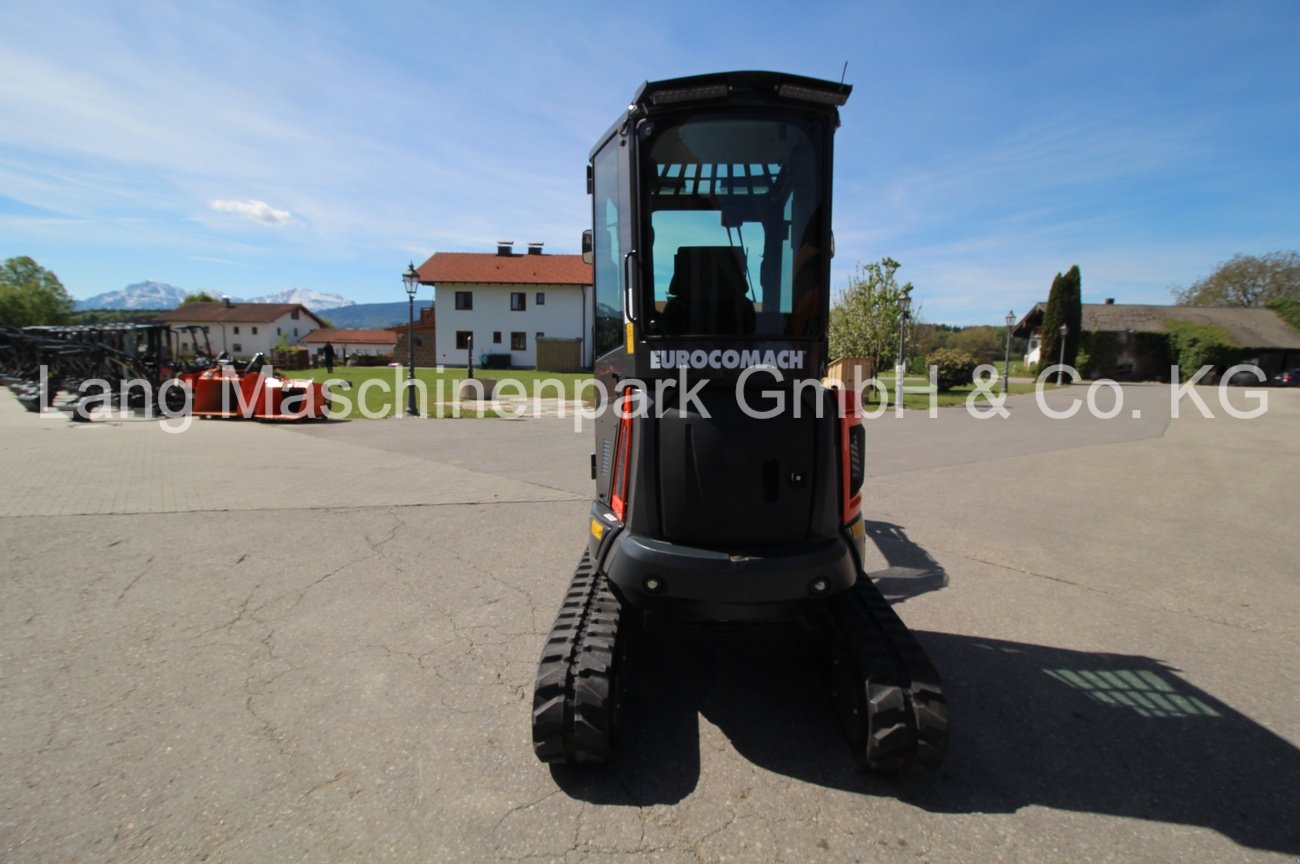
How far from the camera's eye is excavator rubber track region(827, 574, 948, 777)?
8.50ft

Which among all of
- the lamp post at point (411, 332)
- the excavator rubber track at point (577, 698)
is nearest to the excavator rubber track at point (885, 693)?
the excavator rubber track at point (577, 698)

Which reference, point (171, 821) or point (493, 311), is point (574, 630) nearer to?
point (171, 821)

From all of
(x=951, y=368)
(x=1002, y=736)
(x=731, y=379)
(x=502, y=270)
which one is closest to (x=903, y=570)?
(x=1002, y=736)

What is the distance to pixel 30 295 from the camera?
250 ft

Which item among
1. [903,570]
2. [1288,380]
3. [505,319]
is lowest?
[903,570]

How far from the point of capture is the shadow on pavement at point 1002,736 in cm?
269

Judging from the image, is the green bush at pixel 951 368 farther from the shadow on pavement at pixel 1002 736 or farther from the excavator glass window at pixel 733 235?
the excavator glass window at pixel 733 235

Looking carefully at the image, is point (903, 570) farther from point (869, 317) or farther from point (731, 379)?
point (869, 317)

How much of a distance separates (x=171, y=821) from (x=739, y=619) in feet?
7.71

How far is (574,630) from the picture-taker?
9.75 ft

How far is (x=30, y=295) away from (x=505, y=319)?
218 feet

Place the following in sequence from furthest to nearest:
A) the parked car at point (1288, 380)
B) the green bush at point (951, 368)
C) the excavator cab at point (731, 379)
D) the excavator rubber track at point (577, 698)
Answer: the parked car at point (1288, 380) → the green bush at point (951, 368) → the excavator cab at point (731, 379) → the excavator rubber track at point (577, 698)

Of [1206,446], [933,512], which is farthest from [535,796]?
[1206,446]

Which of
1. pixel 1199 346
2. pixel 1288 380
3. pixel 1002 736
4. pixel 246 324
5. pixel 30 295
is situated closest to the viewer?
pixel 1002 736
